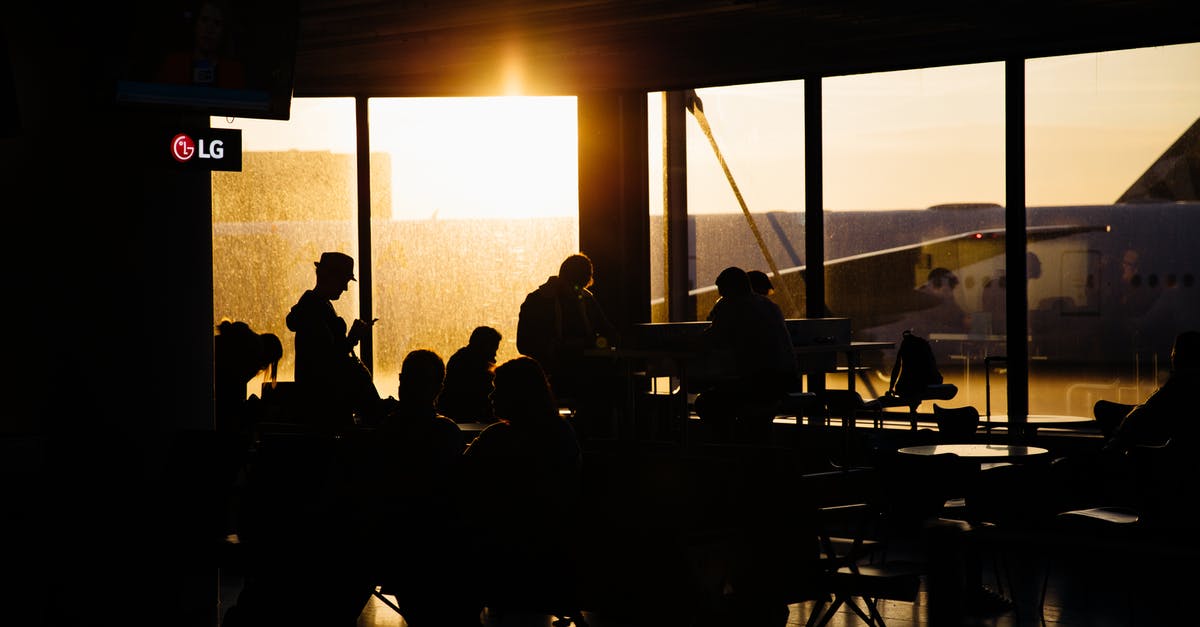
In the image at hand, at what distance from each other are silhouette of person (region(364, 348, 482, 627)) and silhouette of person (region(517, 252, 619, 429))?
4.29 meters

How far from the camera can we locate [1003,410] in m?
10.7

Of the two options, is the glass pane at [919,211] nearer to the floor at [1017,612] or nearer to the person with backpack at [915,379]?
the person with backpack at [915,379]

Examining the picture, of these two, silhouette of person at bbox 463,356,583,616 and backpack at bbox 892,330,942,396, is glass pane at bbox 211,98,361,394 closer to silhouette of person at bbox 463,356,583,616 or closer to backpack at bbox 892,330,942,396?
backpack at bbox 892,330,942,396

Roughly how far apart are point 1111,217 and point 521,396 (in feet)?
22.3

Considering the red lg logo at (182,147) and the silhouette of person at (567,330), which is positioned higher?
the red lg logo at (182,147)

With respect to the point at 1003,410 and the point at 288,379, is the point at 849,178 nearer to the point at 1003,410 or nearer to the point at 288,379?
the point at 1003,410

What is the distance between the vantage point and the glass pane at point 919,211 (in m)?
10.7

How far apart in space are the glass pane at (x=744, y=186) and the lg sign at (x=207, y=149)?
20.8 ft

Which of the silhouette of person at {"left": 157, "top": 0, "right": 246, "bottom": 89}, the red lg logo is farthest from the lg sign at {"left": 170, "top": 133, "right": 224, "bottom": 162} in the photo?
the silhouette of person at {"left": 157, "top": 0, "right": 246, "bottom": 89}

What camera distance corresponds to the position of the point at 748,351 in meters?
8.67

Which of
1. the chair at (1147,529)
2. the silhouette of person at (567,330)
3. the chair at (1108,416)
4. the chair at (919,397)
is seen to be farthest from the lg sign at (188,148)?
the chair at (919,397)

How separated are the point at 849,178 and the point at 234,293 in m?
5.32

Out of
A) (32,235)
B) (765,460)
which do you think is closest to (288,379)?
(32,235)

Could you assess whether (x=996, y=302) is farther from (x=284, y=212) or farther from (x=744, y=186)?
(x=284, y=212)
